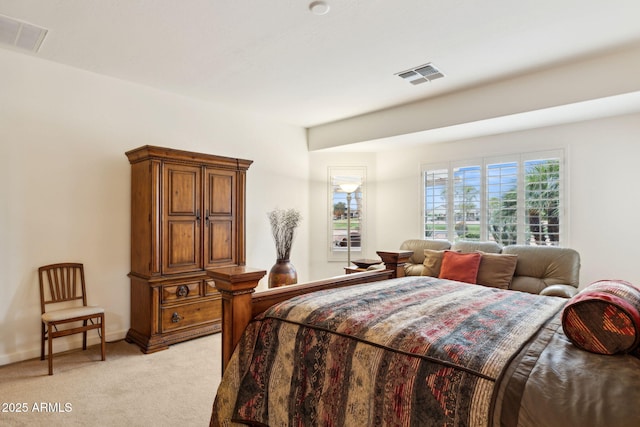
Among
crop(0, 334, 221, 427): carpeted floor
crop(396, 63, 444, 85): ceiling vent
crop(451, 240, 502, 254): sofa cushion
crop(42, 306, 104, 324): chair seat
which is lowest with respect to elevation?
crop(0, 334, 221, 427): carpeted floor

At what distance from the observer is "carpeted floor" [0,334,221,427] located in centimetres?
228

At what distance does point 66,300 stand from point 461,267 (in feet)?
13.6

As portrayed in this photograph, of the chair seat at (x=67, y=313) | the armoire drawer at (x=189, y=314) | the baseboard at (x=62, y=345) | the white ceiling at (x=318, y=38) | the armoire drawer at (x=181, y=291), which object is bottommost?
the baseboard at (x=62, y=345)

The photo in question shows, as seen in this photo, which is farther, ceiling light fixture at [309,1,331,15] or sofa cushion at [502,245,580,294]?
sofa cushion at [502,245,580,294]

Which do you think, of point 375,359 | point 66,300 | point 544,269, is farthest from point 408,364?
point 66,300

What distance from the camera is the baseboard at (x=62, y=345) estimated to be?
3.13 m

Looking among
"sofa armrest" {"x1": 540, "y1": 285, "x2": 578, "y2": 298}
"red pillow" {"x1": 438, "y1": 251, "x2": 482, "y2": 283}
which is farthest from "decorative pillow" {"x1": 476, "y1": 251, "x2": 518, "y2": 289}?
"sofa armrest" {"x1": 540, "y1": 285, "x2": 578, "y2": 298}

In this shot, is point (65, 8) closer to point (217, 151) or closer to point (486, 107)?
point (217, 151)

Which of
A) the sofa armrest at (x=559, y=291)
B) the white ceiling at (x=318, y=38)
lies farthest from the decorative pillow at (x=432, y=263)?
the white ceiling at (x=318, y=38)

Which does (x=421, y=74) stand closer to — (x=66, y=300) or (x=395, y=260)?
(x=395, y=260)

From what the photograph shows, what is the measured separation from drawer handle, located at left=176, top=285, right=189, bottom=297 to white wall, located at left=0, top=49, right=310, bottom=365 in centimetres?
70

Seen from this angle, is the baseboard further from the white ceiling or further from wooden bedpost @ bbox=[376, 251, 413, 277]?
wooden bedpost @ bbox=[376, 251, 413, 277]

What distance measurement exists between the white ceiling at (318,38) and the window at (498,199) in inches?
52.3

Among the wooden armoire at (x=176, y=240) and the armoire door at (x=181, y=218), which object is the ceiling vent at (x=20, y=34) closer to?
the wooden armoire at (x=176, y=240)
